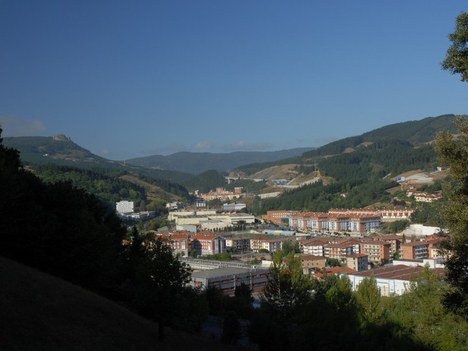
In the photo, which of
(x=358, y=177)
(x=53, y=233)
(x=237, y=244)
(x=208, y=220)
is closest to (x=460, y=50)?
(x=53, y=233)

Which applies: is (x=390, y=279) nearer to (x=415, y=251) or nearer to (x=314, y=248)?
(x=415, y=251)

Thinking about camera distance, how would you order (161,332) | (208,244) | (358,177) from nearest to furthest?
(161,332), (208,244), (358,177)

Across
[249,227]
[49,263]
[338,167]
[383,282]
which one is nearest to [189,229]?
[249,227]

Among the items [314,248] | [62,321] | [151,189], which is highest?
[62,321]

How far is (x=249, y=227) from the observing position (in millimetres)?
84312

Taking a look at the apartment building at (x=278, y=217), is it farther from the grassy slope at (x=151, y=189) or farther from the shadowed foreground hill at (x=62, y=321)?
the shadowed foreground hill at (x=62, y=321)

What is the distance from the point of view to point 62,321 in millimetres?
9938

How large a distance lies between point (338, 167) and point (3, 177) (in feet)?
397

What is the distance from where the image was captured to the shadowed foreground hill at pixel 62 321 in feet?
28.7

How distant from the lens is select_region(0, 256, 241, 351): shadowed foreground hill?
8.76m

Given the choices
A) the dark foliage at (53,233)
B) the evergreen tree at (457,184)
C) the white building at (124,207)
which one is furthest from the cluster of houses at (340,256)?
the white building at (124,207)

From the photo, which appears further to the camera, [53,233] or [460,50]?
[53,233]

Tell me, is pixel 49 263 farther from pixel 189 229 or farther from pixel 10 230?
pixel 189 229

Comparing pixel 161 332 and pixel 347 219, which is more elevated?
pixel 161 332
